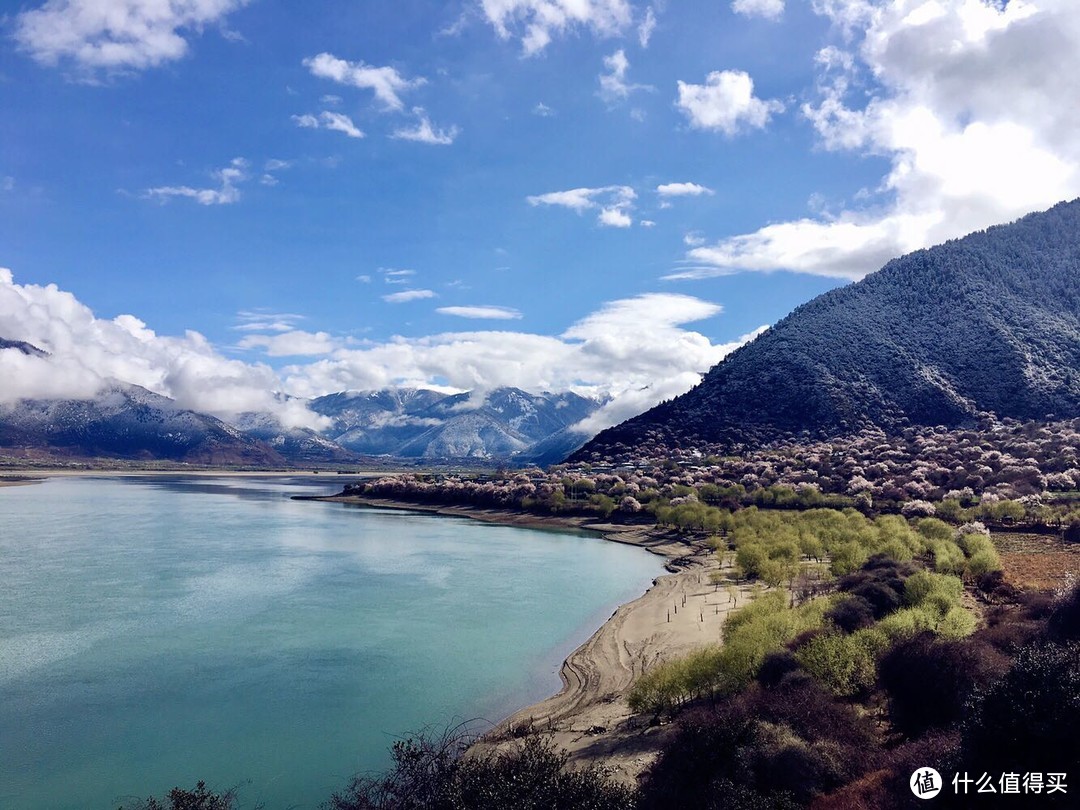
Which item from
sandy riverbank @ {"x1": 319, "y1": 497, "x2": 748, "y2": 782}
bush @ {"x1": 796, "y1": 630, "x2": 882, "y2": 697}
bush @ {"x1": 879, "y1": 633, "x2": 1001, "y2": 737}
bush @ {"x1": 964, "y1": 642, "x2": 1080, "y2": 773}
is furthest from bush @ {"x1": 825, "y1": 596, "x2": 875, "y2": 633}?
bush @ {"x1": 964, "y1": 642, "x2": 1080, "y2": 773}

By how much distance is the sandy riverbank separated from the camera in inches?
1030

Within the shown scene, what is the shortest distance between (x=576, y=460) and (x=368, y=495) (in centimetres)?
6206

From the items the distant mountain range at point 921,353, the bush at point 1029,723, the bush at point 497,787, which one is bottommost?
the bush at point 497,787

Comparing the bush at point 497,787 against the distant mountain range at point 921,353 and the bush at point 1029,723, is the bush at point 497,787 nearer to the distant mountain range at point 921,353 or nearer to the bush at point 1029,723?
the bush at point 1029,723

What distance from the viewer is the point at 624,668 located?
38094 millimetres

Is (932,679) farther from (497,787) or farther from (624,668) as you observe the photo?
(624,668)

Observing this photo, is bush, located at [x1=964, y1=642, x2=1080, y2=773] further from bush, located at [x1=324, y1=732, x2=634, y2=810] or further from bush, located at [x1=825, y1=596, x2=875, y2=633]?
bush, located at [x1=825, y1=596, x2=875, y2=633]

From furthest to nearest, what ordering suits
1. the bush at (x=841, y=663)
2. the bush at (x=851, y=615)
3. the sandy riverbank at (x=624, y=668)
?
1. the bush at (x=851, y=615)
2. the bush at (x=841, y=663)
3. the sandy riverbank at (x=624, y=668)

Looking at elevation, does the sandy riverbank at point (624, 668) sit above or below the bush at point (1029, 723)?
below

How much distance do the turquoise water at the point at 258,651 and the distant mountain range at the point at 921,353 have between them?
98619 mm

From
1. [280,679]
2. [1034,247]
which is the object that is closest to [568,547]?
[280,679]

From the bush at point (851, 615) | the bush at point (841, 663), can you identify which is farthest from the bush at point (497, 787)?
the bush at point (851, 615)

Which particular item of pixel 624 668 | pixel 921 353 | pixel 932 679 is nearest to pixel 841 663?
pixel 932 679

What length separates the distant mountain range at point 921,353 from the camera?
15362 cm
